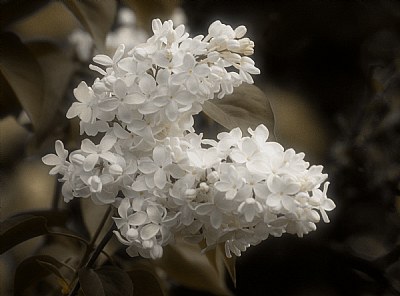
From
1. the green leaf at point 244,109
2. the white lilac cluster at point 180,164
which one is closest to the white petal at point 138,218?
the white lilac cluster at point 180,164

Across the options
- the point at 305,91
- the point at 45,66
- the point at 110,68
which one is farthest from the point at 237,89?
the point at 305,91

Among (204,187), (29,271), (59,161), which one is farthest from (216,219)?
(29,271)

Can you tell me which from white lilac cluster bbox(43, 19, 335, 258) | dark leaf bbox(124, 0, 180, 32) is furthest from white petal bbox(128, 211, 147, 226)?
dark leaf bbox(124, 0, 180, 32)

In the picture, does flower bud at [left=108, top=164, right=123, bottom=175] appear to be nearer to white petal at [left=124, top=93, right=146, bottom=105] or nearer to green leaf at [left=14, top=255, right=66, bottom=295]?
white petal at [left=124, top=93, right=146, bottom=105]

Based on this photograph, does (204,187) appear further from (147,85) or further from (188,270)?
(188,270)

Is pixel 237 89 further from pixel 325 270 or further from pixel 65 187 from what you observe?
pixel 325 270

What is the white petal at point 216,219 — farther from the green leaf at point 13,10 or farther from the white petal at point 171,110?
the green leaf at point 13,10
